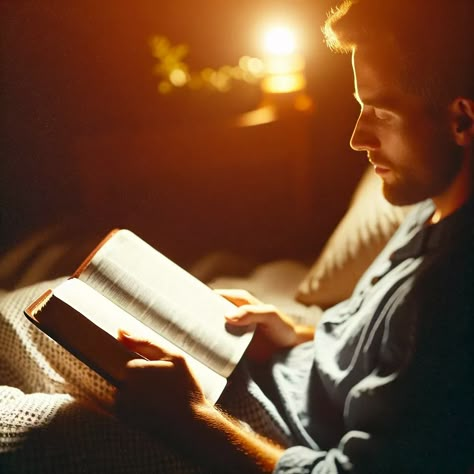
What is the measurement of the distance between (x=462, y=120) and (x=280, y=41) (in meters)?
0.89

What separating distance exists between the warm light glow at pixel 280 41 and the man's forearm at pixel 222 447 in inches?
39.8

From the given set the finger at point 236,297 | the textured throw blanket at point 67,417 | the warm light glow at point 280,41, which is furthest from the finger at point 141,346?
the warm light glow at point 280,41

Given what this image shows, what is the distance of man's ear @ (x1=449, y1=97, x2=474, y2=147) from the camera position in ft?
2.05

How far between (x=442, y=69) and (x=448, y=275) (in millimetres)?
244

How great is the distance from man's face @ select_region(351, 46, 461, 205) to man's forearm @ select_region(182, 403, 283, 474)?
38 cm

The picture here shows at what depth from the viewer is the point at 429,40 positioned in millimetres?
608

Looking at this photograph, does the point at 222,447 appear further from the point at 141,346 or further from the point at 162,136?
the point at 162,136

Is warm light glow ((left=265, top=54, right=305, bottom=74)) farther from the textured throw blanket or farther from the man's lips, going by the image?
the textured throw blanket

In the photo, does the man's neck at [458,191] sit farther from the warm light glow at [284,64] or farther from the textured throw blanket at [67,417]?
the warm light glow at [284,64]

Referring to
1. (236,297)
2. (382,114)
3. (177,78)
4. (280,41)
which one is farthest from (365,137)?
(177,78)

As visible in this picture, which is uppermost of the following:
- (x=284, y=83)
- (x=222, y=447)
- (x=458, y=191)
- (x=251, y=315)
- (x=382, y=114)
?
(x=284, y=83)

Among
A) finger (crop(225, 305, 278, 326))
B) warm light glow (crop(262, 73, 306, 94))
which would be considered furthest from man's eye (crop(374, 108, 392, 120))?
warm light glow (crop(262, 73, 306, 94))

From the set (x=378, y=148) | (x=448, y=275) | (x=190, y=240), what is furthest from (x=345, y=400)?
(x=190, y=240)

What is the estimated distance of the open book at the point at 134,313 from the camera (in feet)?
2.15
